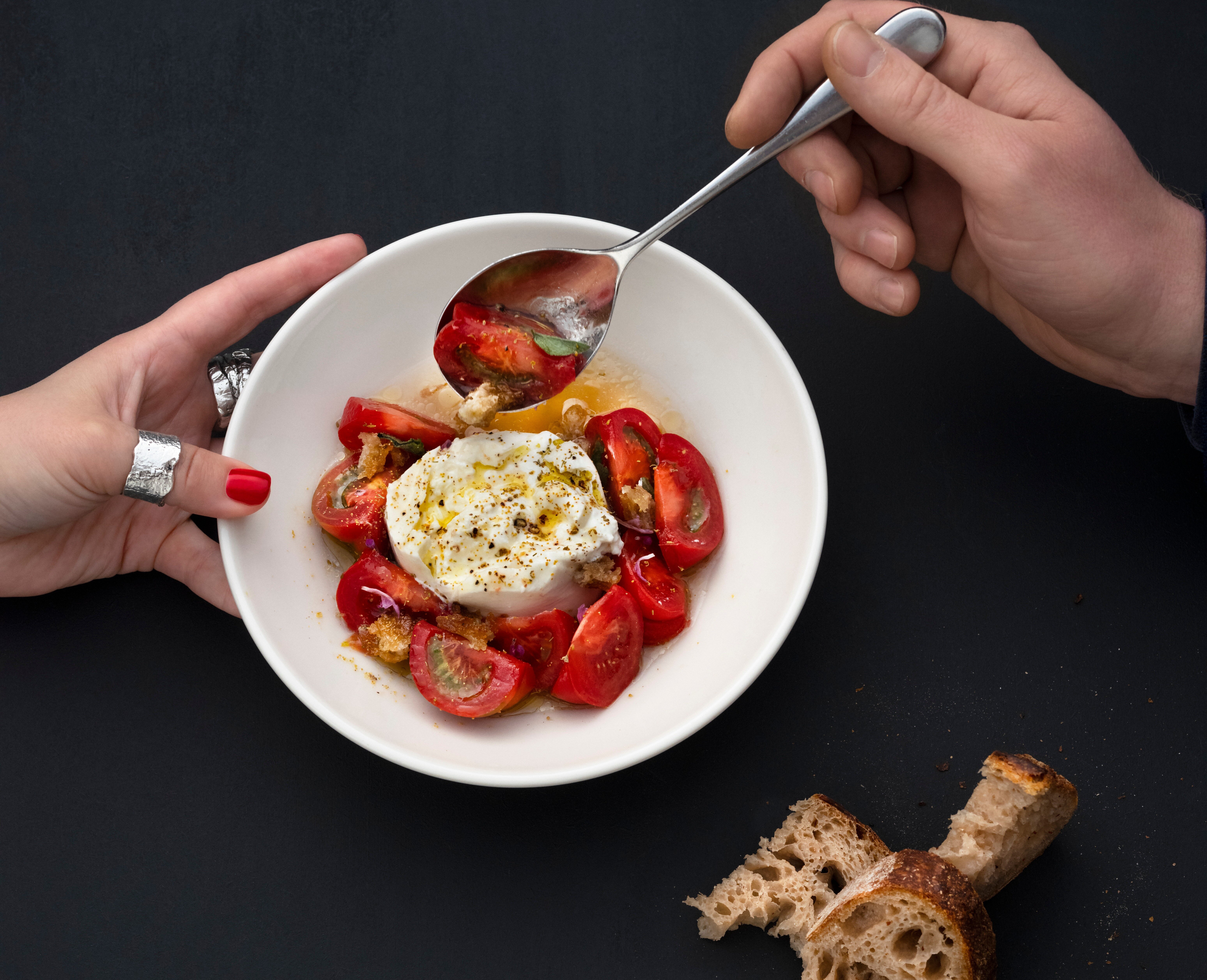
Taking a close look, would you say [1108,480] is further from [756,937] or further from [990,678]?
[756,937]

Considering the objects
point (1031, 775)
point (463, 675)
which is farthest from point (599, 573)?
point (1031, 775)

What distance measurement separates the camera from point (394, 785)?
2596 mm

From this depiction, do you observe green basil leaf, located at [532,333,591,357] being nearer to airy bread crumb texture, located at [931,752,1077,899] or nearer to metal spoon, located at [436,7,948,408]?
metal spoon, located at [436,7,948,408]

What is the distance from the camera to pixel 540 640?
2420 mm

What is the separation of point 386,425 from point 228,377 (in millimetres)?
618

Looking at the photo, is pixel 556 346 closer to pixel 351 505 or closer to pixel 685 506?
pixel 685 506

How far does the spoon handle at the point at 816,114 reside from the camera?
213 cm

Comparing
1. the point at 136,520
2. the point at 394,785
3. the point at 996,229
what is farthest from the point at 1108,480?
the point at 136,520

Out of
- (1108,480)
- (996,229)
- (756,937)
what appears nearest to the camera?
(996,229)

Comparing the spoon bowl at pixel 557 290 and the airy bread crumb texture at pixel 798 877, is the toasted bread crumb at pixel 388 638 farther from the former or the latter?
the airy bread crumb texture at pixel 798 877

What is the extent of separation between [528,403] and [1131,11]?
228 centimetres

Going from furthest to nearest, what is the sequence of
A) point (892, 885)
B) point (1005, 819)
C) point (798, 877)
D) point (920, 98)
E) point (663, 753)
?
point (663, 753), point (798, 877), point (1005, 819), point (892, 885), point (920, 98)

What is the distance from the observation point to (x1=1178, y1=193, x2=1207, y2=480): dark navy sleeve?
225 cm

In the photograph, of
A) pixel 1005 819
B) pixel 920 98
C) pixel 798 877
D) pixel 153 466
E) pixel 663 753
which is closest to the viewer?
pixel 920 98
